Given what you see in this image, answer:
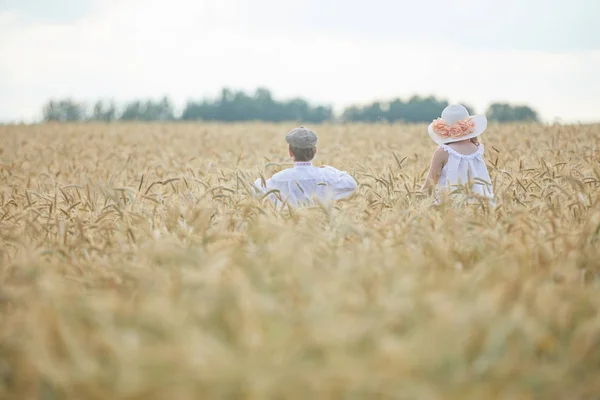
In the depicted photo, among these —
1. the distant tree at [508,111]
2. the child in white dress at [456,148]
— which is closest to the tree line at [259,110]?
the distant tree at [508,111]

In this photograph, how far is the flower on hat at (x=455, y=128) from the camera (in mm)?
6496

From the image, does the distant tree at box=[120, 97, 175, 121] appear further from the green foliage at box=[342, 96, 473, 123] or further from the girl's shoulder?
the girl's shoulder

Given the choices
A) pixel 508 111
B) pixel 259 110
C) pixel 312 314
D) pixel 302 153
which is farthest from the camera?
pixel 259 110

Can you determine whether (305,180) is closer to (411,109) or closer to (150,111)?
(411,109)

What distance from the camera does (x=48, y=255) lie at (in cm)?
336

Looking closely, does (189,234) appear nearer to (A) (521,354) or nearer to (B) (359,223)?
(B) (359,223)

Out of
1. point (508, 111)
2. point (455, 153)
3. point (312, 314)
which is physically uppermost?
point (508, 111)

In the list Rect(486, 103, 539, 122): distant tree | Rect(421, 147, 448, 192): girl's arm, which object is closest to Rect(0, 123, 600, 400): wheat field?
Rect(421, 147, 448, 192): girl's arm

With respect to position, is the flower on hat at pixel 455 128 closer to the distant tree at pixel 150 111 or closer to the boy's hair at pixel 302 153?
the boy's hair at pixel 302 153

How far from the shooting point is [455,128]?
6.50 m

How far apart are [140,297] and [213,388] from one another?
2.24 feet

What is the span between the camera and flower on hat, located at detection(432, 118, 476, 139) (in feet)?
21.3

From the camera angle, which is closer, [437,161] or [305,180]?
[305,180]

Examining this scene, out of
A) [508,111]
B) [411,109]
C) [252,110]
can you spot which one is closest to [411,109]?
[411,109]
